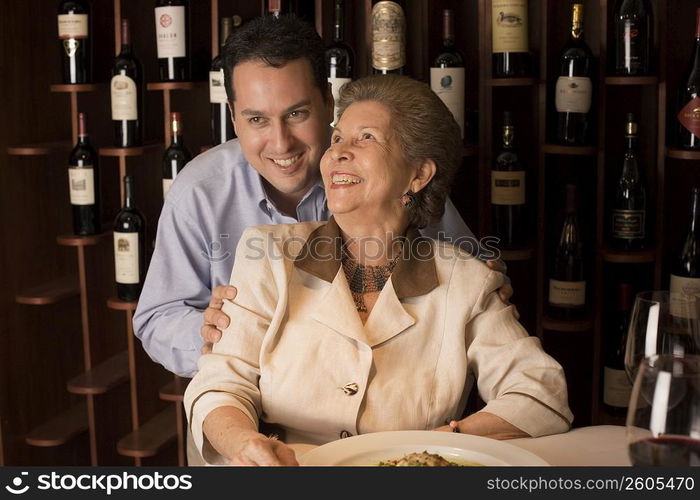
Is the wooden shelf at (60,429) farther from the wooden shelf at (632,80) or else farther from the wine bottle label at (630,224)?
the wooden shelf at (632,80)

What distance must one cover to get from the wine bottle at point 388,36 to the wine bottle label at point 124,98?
0.78 meters

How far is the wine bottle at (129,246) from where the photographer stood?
2.82 meters

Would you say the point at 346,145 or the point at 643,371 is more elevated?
the point at 346,145

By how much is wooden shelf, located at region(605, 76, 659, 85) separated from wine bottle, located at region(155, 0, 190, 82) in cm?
130

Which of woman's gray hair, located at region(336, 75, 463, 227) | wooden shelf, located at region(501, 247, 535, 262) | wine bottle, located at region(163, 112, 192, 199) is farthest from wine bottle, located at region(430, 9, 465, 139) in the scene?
woman's gray hair, located at region(336, 75, 463, 227)

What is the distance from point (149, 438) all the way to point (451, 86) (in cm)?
155

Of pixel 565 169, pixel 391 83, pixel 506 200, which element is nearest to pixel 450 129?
pixel 391 83

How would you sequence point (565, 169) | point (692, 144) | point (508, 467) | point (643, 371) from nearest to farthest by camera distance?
point (643, 371) < point (508, 467) < point (692, 144) < point (565, 169)

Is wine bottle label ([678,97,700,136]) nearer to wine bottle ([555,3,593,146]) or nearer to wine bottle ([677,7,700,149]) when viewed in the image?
wine bottle ([677,7,700,149])

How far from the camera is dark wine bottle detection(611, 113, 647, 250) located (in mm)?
2695

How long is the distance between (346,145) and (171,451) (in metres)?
1.88

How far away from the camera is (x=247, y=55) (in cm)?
204

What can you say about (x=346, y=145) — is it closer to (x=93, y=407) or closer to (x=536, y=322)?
(x=536, y=322)

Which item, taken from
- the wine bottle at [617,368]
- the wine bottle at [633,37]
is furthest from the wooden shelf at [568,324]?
the wine bottle at [633,37]
